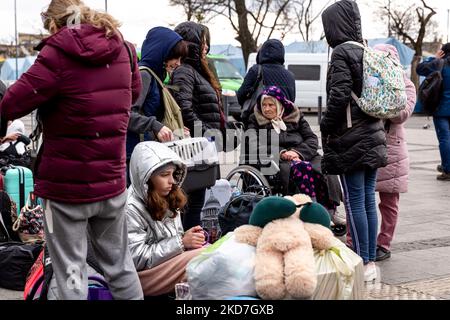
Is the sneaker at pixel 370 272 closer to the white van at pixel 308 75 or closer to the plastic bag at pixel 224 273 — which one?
the plastic bag at pixel 224 273

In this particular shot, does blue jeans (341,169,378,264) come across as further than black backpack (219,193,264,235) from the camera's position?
Yes

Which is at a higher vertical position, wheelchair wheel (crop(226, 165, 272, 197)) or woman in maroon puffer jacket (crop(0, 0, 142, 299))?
woman in maroon puffer jacket (crop(0, 0, 142, 299))

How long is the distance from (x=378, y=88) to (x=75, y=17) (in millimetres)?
2372

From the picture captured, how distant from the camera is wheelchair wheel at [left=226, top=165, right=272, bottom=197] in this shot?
6.74 meters

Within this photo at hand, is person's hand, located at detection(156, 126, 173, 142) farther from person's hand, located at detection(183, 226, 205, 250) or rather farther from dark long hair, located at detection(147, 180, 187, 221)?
person's hand, located at detection(183, 226, 205, 250)

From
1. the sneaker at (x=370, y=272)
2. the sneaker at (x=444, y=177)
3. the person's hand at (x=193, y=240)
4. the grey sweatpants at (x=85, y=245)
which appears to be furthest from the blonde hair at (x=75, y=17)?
the sneaker at (x=444, y=177)

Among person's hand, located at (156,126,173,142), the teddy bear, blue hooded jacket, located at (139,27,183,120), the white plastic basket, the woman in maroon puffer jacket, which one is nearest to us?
the teddy bear

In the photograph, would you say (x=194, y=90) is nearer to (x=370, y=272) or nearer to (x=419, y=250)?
(x=370, y=272)

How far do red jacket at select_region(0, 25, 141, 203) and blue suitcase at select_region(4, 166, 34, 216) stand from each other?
3.16 metres

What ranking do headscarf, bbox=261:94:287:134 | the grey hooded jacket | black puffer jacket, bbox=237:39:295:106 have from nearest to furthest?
the grey hooded jacket
headscarf, bbox=261:94:287:134
black puffer jacket, bbox=237:39:295:106

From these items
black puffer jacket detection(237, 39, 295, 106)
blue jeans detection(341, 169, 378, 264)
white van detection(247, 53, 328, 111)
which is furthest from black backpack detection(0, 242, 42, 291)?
white van detection(247, 53, 328, 111)

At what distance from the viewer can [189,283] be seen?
12.0 feet

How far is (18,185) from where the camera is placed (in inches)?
Answer: 264

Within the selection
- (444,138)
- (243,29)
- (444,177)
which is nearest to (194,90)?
(444,138)
